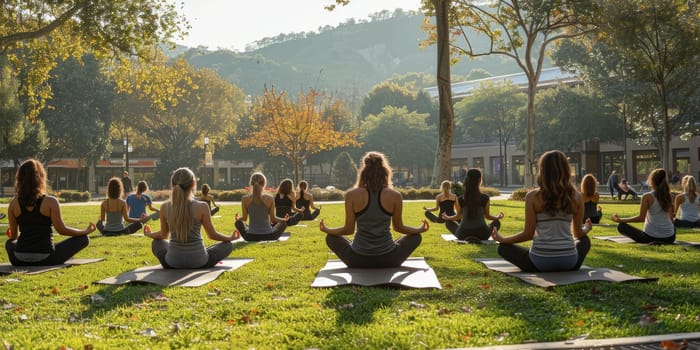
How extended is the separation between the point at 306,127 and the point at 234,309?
41613mm

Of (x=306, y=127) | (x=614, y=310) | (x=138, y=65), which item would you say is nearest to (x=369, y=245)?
(x=614, y=310)

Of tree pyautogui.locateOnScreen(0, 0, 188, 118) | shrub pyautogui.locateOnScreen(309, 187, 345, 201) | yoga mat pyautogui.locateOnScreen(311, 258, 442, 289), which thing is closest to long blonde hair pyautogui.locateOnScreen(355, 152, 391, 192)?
yoga mat pyautogui.locateOnScreen(311, 258, 442, 289)

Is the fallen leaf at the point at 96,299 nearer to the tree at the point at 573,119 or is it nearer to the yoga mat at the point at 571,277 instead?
the yoga mat at the point at 571,277

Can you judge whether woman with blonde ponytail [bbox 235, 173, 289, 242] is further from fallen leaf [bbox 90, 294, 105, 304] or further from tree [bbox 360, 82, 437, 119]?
tree [bbox 360, 82, 437, 119]

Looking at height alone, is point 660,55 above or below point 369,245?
above

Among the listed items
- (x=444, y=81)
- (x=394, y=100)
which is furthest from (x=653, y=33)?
(x=394, y=100)

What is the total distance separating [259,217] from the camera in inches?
512

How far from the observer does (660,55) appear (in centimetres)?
2561

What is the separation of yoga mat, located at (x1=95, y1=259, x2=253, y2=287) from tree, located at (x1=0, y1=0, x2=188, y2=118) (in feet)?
46.0

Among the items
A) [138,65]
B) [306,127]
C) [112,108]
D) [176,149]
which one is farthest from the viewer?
[176,149]

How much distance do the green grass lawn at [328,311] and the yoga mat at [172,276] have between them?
192mm

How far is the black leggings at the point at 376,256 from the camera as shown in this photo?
7930mm

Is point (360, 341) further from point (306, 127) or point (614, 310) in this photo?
point (306, 127)

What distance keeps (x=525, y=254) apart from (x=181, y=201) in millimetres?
3992
